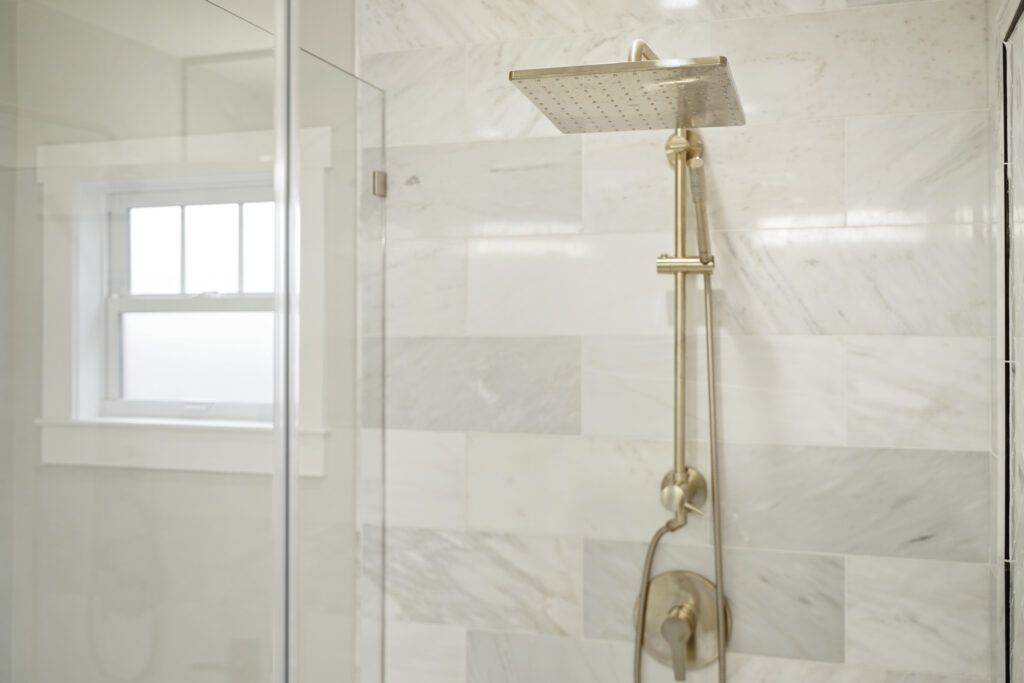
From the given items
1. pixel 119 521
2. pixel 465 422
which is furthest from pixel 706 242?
pixel 119 521

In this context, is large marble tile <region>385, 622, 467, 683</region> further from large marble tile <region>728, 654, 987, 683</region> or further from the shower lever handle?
large marble tile <region>728, 654, 987, 683</region>

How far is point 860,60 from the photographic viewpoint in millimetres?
1586

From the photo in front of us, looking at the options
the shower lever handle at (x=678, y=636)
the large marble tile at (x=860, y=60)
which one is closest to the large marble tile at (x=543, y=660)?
the shower lever handle at (x=678, y=636)

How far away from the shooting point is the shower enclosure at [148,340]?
→ 0.82 metres

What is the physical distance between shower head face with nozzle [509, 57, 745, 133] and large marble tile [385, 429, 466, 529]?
0.72m

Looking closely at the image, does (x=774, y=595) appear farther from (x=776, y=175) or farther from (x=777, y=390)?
(x=776, y=175)

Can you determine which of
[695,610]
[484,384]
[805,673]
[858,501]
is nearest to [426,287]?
[484,384]

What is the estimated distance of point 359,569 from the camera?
1.83 meters

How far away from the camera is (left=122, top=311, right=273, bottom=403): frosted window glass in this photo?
0.92 m

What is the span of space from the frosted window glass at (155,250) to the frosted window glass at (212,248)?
2 cm

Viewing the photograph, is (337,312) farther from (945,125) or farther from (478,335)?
(945,125)

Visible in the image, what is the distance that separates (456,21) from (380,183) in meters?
0.36

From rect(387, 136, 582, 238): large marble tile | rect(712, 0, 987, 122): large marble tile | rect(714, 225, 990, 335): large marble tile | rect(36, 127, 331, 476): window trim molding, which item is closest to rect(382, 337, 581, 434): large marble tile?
rect(387, 136, 582, 238): large marble tile

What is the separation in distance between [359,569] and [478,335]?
541 mm
